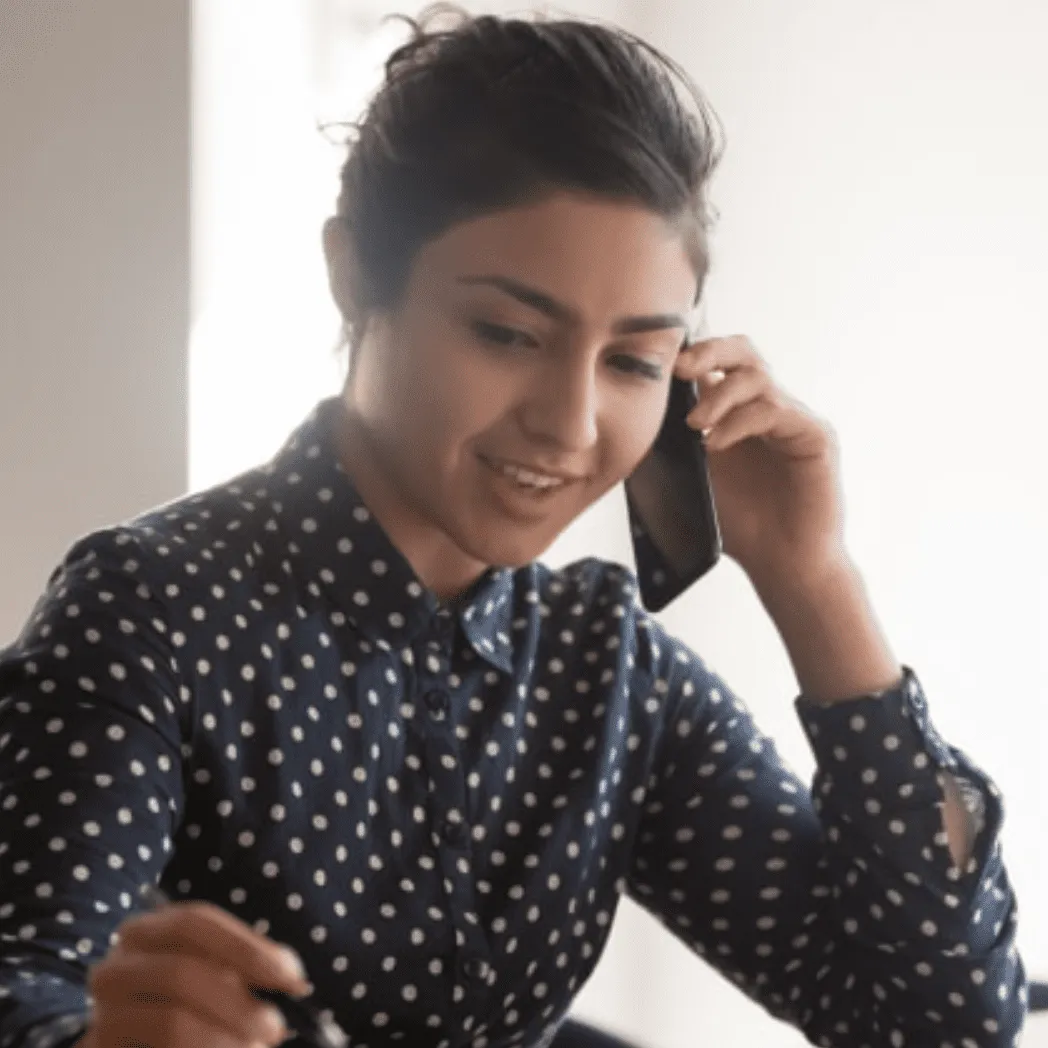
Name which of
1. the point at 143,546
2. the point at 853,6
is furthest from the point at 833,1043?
the point at 853,6

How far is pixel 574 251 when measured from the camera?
1090 mm

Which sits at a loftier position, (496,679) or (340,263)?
(340,263)

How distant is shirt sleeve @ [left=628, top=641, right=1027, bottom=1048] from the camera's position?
1.25m

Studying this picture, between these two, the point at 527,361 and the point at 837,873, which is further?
the point at 837,873

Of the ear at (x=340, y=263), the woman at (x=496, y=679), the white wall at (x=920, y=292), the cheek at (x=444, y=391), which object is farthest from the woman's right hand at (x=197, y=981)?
the white wall at (x=920, y=292)

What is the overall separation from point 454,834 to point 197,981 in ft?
1.66

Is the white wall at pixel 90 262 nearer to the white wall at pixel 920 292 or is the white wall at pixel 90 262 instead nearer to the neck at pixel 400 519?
the neck at pixel 400 519

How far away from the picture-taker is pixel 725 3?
2.29m

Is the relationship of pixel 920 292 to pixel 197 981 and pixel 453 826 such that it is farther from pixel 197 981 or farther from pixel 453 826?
pixel 197 981

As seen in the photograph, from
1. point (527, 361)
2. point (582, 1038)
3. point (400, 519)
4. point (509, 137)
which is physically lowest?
point (582, 1038)

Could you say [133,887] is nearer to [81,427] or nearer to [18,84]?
[81,427]

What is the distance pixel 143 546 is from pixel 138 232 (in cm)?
53

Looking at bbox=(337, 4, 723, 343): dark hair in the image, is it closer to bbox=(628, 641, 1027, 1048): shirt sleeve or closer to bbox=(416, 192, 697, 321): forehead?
bbox=(416, 192, 697, 321): forehead

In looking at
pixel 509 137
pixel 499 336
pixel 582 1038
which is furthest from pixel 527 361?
pixel 582 1038
